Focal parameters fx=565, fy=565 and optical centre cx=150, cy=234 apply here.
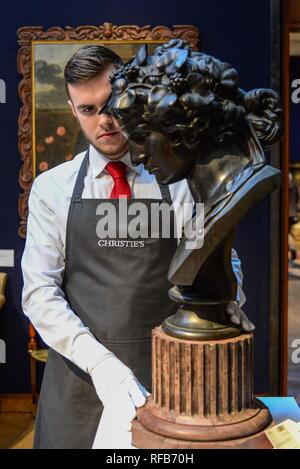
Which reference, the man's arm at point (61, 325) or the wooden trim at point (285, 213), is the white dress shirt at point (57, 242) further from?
the wooden trim at point (285, 213)

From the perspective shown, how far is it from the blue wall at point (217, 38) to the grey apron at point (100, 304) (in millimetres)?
2139

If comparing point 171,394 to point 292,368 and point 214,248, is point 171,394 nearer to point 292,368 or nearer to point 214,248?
point 214,248

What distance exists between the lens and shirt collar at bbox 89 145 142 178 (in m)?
1.74

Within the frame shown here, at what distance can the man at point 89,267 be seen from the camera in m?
1.58

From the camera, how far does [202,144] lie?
1153 mm

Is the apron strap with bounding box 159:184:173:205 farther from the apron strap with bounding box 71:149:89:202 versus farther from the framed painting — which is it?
the framed painting

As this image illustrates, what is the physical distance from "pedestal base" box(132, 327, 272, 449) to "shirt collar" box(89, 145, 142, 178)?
0.72 meters

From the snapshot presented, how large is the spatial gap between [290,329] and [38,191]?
4479 millimetres

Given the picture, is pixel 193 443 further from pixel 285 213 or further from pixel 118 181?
pixel 285 213

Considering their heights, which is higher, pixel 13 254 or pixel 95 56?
pixel 95 56

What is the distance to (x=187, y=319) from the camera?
120cm

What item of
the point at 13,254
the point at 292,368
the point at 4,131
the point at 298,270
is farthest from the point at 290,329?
the point at 298,270

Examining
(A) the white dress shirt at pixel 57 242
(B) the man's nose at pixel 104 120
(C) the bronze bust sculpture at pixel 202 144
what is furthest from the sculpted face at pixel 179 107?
(A) the white dress shirt at pixel 57 242

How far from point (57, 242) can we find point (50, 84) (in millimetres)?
2409
